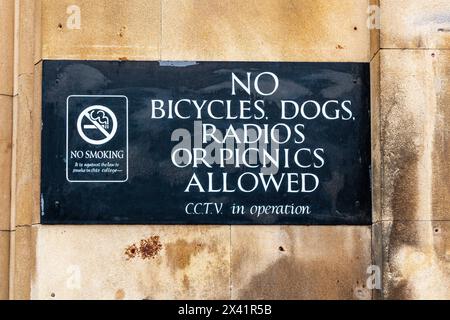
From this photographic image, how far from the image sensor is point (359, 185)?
1042cm

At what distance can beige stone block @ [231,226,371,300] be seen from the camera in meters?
10.2

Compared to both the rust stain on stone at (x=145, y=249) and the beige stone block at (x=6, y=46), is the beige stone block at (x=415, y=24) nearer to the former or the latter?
the rust stain on stone at (x=145, y=249)

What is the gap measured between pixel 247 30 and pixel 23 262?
311 cm

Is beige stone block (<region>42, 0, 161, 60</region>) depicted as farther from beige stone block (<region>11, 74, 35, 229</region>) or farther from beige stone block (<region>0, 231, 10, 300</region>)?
beige stone block (<region>0, 231, 10, 300</region>)

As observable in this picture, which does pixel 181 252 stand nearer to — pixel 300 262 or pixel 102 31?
pixel 300 262

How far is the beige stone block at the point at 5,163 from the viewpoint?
10.6 metres

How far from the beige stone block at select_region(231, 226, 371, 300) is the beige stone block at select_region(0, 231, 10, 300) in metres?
2.24

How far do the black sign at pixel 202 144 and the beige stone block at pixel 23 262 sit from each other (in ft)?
0.99

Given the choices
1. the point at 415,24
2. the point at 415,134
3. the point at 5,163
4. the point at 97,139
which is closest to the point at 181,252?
the point at 97,139

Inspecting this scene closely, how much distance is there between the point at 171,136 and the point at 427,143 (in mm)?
2415

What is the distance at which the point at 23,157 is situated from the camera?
10.5 m

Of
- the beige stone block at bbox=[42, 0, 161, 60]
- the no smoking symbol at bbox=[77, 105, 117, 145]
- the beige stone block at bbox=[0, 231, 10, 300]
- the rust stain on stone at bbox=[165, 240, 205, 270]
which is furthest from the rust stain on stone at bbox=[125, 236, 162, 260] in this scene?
the beige stone block at bbox=[42, 0, 161, 60]

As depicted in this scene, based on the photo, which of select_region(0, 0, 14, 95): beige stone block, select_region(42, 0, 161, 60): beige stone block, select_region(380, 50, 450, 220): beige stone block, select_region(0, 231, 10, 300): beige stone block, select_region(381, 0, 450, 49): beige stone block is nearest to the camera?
select_region(380, 50, 450, 220): beige stone block
